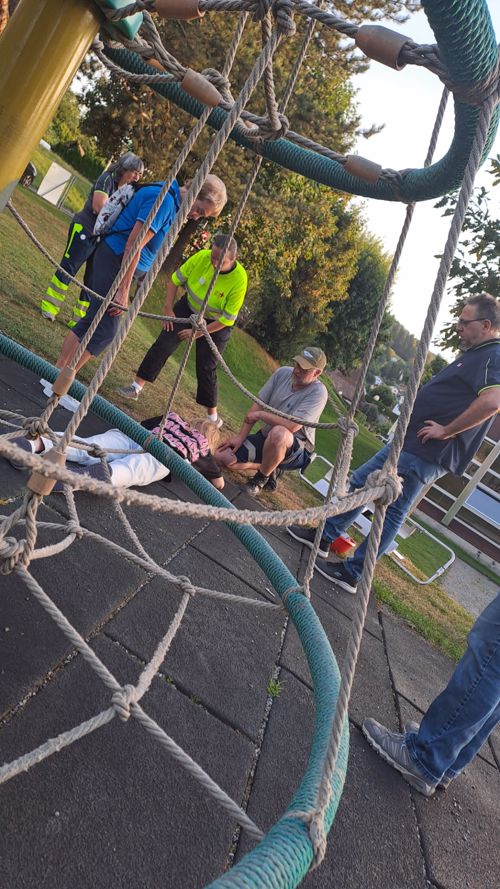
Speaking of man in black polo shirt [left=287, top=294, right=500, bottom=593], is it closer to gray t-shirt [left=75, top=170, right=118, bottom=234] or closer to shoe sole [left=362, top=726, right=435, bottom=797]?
shoe sole [left=362, top=726, right=435, bottom=797]

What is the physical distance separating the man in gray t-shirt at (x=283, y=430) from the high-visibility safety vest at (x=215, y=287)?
1.84 feet

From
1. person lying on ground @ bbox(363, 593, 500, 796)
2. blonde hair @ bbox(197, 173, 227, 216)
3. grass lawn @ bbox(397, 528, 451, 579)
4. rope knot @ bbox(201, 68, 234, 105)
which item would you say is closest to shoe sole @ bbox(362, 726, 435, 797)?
person lying on ground @ bbox(363, 593, 500, 796)

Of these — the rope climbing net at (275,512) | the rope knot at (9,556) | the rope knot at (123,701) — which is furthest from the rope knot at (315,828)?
the rope knot at (9,556)

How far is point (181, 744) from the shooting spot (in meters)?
1.38

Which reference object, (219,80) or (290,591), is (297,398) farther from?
(219,80)

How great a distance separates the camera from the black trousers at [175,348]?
3.86m

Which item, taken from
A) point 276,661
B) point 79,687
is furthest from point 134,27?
point 276,661

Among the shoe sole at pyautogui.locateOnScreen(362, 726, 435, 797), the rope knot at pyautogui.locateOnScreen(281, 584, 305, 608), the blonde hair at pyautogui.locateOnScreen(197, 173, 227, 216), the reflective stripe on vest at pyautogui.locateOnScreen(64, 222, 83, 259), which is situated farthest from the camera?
the reflective stripe on vest at pyautogui.locateOnScreen(64, 222, 83, 259)

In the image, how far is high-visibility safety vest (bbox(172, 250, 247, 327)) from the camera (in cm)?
367

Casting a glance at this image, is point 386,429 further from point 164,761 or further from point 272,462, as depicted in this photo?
point 164,761

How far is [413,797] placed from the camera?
1.75 metres

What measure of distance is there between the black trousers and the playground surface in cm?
169

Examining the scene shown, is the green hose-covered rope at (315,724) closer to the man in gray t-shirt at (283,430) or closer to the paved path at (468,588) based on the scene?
the man in gray t-shirt at (283,430)

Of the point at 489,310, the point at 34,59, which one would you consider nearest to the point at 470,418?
the point at 489,310
